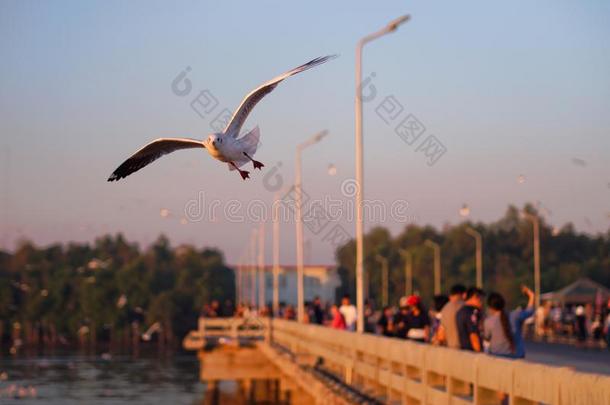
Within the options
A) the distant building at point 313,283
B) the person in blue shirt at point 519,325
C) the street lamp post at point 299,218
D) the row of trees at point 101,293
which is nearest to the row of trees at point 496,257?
the distant building at point 313,283

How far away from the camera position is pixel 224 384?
57.5 metres

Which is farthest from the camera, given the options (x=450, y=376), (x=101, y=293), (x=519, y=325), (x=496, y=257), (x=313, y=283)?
(x=313, y=283)

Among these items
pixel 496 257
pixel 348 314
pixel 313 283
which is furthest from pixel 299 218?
pixel 313 283

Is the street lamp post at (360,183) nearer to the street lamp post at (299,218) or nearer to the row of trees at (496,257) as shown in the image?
the street lamp post at (299,218)

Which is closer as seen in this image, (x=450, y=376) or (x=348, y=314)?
(x=450, y=376)

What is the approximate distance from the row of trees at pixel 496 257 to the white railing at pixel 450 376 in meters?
92.0

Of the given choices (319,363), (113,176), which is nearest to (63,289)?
(319,363)

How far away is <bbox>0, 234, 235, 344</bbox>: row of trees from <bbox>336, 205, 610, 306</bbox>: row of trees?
1759 cm

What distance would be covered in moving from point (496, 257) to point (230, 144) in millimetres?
120480

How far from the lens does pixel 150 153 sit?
17078 mm

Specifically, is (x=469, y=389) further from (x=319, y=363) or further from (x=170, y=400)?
(x=170, y=400)

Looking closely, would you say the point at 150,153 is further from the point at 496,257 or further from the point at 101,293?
the point at 101,293

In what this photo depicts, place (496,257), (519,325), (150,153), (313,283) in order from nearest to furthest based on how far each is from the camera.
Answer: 1. (519,325)
2. (150,153)
3. (496,257)
4. (313,283)

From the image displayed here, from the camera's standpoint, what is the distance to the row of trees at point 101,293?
5689 inches
